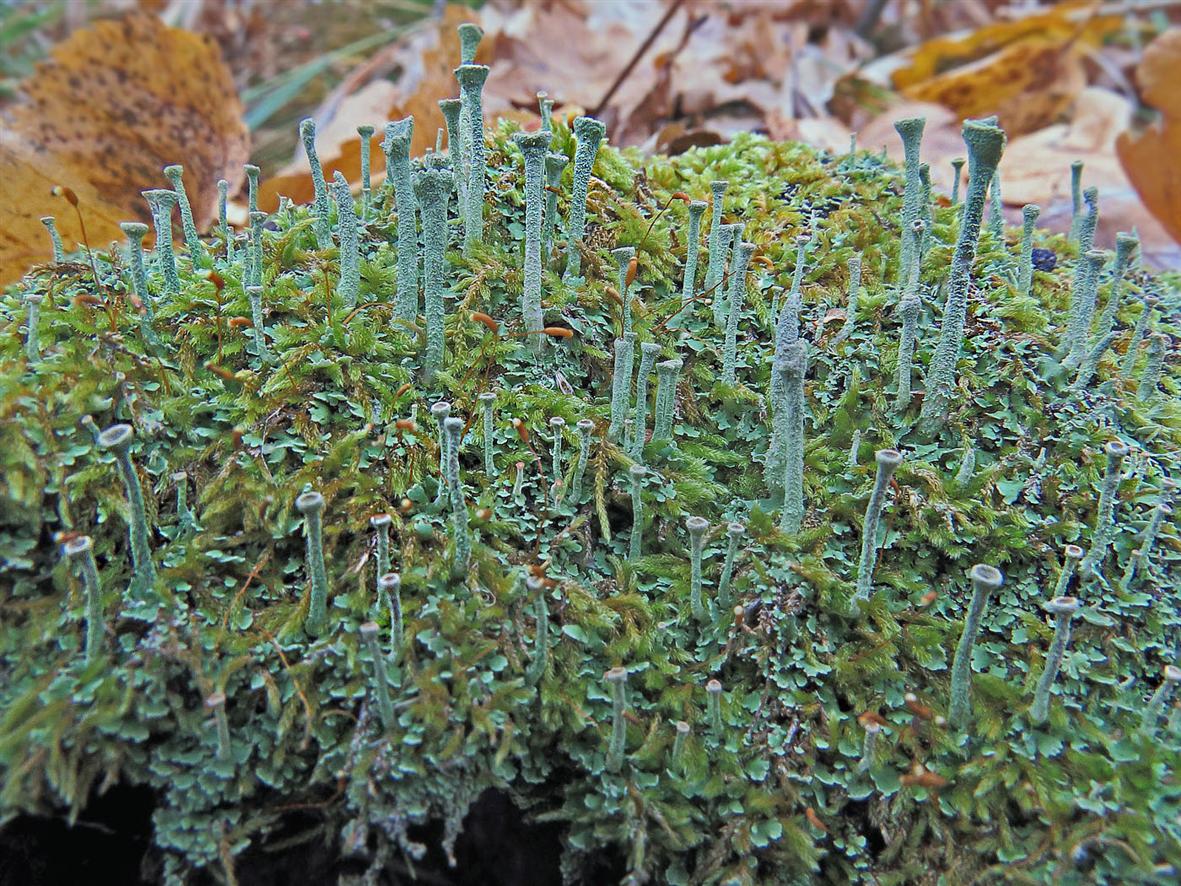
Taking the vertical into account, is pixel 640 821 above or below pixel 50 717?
below


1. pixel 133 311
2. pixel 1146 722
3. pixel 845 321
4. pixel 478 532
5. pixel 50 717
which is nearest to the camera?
pixel 50 717

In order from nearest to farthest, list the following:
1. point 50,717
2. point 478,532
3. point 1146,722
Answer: point 50,717, point 1146,722, point 478,532

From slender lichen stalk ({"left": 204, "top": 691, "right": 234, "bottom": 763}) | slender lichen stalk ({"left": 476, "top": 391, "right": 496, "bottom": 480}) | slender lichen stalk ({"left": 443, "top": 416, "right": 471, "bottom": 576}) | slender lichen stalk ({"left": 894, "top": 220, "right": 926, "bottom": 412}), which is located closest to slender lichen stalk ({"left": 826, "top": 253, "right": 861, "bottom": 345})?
slender lichen stalk ({"left": 894, "top": 220, "right": 926, "bottom": 412})

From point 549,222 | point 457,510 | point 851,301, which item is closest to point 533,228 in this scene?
point 549,222

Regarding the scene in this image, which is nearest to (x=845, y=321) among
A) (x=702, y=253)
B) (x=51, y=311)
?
(x=702, y=253)

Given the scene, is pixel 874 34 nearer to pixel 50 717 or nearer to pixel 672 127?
pixel 672 127

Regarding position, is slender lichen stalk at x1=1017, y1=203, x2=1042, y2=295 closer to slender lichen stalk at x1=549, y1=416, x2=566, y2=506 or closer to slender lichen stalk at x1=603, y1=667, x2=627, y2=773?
slender lichen stalk at x1=549, y1=416, x2=566, y2=506

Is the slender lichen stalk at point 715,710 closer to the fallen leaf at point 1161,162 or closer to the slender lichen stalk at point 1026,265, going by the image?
the slender lichen stalk at point 1026,265
